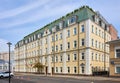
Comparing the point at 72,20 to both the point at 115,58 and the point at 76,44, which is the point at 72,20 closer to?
the point at 76,44

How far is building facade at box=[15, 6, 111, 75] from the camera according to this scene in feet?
169

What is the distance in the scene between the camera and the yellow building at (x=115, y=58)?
4119 cm

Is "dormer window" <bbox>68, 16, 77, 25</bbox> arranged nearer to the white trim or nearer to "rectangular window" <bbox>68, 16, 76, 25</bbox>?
"rectangular window" <bbox>68, 16, 76, 25</bbox>

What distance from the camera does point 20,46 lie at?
10075 cm

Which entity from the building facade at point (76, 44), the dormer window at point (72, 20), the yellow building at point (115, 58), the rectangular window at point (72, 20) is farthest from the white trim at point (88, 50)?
the yellow building at point (115, 58)

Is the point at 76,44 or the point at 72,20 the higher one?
the point at 72,20

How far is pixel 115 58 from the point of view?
41.7 meters

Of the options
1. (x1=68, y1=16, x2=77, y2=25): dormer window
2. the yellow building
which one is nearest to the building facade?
(x1=68, y1=16, x2=77, y2=25): dormer window

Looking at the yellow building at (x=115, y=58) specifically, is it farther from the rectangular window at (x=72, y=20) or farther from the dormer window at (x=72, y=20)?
the rectangular window at (x=72, y=20)

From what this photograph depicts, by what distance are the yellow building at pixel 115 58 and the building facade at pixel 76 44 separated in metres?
8.11

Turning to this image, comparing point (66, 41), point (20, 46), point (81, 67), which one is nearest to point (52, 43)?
point (66, 41)

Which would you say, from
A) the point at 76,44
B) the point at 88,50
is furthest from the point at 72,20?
the point at 88,50

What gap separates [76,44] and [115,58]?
14800 mm

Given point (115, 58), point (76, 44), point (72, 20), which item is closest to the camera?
point (115, 58)
